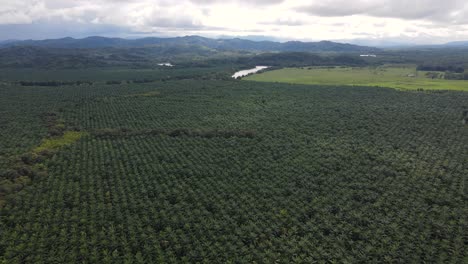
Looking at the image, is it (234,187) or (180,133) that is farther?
(180,133)

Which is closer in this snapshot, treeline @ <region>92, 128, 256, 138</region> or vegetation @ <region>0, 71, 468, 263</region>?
vegetation @ <region>0, 71, 468, 263</region>

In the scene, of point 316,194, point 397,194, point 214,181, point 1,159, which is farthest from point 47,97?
point 397,194

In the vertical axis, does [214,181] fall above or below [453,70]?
below

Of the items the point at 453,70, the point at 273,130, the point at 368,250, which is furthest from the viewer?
the point at 453,70

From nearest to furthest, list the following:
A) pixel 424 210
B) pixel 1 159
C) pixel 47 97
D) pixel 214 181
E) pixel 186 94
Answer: pixel 424 210
pixel 214 181
pixel 1 159
pixel 47 97
pixel 186 94

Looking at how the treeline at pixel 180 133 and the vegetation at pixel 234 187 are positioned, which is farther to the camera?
the treeline at pixel 180 133

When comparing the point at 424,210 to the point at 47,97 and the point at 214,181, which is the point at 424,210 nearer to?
the point at 214,181

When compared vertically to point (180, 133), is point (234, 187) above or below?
below

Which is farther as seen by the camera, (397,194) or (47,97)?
(47,97)
